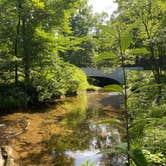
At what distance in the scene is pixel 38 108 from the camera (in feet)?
47.8

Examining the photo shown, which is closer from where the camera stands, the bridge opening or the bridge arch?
the bridge arch

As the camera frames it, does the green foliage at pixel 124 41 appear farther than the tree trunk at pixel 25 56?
No

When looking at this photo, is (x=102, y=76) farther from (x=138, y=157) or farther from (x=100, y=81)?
(x=138, y=157)

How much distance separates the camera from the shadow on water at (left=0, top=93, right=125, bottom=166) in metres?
7.29

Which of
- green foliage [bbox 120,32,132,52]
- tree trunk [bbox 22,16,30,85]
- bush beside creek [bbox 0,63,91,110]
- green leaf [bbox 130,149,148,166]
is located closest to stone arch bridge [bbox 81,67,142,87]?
bush beside creek [bbox 0,63,91,110]

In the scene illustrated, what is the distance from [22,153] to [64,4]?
30.3 feet

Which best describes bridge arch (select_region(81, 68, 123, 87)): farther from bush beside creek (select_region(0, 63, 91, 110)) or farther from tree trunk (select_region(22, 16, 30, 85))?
tree trunk (select_region(22, 16, 30, 85))

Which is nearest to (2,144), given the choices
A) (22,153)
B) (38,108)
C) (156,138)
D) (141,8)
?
(22,153)

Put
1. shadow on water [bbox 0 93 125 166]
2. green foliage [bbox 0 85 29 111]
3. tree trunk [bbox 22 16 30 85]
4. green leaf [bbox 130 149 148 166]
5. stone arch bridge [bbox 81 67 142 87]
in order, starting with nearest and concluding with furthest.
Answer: green leaf [bbox 130 149 148 166] < shadow on water [bbox 0 93 125 166] < green foliage [bbox 0 85 29 111] < tree trunk [bbox 22 16 30 85] < stone arch bridge [bbox 81 67 142 87]

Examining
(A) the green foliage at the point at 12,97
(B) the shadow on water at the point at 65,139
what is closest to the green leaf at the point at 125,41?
(B) the shadow on water at the point at 65,139

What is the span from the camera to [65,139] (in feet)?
30.0

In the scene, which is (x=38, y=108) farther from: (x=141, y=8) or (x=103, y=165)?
(x=103, y=165)

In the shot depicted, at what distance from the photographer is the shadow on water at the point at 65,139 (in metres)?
7.29

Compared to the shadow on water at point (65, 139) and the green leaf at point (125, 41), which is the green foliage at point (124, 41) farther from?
the shadow on water at point (65, 139)
